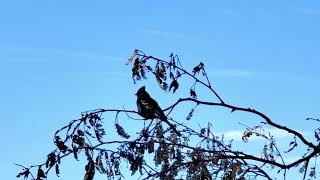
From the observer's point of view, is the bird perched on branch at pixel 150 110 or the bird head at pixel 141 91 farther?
the bird head at pixel 141 91

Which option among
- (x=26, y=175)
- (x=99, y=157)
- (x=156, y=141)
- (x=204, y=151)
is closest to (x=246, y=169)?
(x=204, y=151)

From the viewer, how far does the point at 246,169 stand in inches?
238

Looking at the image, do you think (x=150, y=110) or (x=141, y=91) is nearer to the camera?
(x=150, y=110)

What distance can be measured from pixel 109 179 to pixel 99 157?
20cm

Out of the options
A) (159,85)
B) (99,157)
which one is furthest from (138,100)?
(99,157)

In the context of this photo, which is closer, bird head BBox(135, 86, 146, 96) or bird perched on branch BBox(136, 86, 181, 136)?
bird perched on branch BBox(136, 86, 181, 136)

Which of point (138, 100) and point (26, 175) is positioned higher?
point (138, 100)

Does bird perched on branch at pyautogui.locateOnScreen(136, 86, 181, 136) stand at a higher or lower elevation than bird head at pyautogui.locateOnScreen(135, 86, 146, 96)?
lower

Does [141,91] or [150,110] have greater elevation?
[141,91]

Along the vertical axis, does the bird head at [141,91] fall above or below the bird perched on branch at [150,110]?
above

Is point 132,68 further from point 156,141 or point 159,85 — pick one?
point 156,141

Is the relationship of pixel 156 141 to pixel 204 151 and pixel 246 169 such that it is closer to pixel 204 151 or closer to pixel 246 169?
pixel 204 151

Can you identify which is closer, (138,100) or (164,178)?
(164,178)

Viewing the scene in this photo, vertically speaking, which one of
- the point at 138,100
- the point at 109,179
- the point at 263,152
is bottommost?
the point at 109,179
